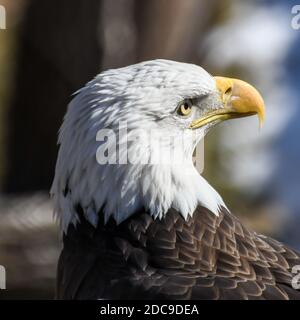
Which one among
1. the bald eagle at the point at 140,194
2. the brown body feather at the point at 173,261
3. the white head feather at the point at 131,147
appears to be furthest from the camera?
the white head feather at the point at 131,147

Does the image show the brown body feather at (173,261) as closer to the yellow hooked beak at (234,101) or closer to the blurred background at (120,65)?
the yellow hooked beak at (234,101)

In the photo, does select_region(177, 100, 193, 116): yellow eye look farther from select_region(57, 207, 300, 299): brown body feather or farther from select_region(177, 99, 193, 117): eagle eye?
select_region(57, 207, 300, 299): brown body feather

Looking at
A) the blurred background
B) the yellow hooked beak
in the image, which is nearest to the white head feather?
the yellow hooked beak

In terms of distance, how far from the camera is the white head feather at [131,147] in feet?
14.4

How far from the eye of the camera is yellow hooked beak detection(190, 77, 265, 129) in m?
4.62

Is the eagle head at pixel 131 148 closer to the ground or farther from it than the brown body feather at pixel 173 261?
farther from it

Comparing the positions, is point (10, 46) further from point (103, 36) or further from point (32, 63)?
point (103, 36)

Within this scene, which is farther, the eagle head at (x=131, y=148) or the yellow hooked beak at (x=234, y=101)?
Result: the yellow hooked beak at (x=234, y=101)

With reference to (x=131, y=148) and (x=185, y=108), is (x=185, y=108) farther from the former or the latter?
(x=131, y=148)

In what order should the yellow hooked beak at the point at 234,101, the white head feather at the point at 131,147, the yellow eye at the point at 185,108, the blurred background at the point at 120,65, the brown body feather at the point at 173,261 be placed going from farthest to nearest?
1. the blurred background at the point at 120,65
2. the yellow hooked beak at the point at 234,101
3. the yellow eye at the point at 185,108
4. the white head feather at the point at 131,147
5. the brown body feather at the point at 173,261

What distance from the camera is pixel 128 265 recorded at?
13.9 ft

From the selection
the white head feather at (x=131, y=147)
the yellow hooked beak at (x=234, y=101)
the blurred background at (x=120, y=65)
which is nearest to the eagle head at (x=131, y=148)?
the white head feather at (x=131, y=147)

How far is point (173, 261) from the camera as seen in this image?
13.8ft
